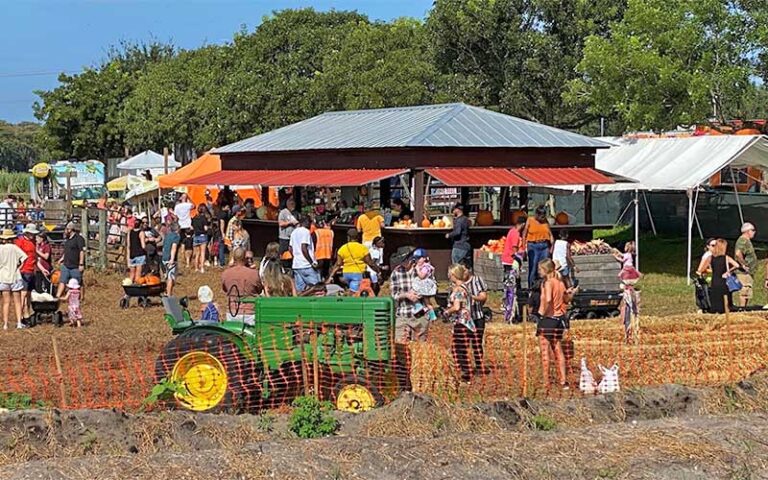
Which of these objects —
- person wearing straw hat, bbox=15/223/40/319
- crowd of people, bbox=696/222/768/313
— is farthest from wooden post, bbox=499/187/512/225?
person wearing straw hat, bbox=15/223/40/319

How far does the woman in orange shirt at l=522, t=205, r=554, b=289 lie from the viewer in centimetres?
1909

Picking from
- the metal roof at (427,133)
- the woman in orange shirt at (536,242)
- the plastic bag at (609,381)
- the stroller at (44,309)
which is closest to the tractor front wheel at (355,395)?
the plastic bag at (609,381)

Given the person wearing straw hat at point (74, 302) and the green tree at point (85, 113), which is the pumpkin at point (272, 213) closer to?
the person wearing straw hat at point (74, 302)

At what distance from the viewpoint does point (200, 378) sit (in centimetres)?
1091

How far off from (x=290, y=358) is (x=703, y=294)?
8523 millimetres

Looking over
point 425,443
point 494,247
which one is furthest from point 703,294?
point 425,443

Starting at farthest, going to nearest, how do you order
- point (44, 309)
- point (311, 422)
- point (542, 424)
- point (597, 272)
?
point (597, 272) → point (44, 309) → point (542, 424) → point (311, 422)

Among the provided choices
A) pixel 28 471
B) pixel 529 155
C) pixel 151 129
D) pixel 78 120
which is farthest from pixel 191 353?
pixel 78 120

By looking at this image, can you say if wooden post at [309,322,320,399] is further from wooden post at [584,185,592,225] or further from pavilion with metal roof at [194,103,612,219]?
wooden post at [584,185,592,225]

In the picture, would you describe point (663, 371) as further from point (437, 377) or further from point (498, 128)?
point (498, 128)

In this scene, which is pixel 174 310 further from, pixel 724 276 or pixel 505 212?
pixel 505 212

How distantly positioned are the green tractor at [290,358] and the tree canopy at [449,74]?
1635 cm

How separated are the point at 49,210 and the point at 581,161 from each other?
49.1 ft

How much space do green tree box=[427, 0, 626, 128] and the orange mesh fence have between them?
2520 cm
